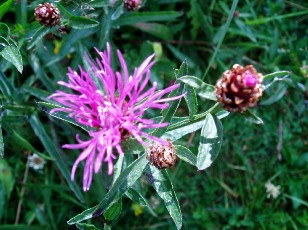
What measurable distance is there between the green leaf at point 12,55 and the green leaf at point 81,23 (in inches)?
12.2

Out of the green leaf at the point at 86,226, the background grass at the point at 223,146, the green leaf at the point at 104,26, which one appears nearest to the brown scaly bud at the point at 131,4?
the green leaf at the point at 104,26

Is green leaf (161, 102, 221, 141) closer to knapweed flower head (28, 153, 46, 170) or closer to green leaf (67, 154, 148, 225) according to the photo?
green leaf (67, 154, 148, 225)

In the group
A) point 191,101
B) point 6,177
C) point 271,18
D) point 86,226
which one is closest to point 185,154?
point 191,101

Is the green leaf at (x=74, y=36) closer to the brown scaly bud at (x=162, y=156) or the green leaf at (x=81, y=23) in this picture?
the green leaf at (x=81, y=23)

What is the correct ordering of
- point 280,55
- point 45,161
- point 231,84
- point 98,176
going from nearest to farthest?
point 231,84, point 98,176, point 45,161, point 280,55

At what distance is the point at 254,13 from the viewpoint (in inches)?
123

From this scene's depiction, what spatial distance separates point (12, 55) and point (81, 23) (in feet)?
1.22

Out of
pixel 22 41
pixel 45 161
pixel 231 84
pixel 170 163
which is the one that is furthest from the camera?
pixel 45 161

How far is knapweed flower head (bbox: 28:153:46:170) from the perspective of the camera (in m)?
2.93

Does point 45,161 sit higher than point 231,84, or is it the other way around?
point 231,84

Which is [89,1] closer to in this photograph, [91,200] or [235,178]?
[91,200]

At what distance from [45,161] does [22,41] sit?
3.17 ft

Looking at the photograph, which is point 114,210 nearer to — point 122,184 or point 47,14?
point 122,184

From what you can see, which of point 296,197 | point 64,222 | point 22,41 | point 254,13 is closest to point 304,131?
point 296,197
